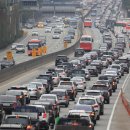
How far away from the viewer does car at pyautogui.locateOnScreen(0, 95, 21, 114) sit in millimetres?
45281

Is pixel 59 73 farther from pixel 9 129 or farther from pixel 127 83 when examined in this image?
pixel 9 129

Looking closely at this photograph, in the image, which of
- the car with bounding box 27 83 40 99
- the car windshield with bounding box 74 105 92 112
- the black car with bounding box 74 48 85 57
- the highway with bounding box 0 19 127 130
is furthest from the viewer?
the black car with bounding box 74 48 85 57

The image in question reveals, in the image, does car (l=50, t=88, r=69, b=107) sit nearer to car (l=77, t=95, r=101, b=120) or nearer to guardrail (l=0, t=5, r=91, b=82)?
car (l=77, t=95, r=101, b=120)

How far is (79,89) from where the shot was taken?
6544cm

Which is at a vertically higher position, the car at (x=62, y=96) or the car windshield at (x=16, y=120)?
the car windshield at (x=16, y=120)

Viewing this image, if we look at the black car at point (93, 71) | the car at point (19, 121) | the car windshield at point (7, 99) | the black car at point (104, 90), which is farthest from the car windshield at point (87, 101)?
the black car at point (93, 71)

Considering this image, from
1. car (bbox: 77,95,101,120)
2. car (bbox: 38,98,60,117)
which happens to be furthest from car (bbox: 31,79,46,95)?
car (bbox: 77,95,101,120)

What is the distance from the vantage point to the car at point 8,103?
149ft

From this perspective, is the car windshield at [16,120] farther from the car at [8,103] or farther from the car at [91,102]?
the car at [91,102]

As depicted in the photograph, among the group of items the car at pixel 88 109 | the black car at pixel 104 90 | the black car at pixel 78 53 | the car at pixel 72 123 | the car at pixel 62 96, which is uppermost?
the car at pixel 72 123

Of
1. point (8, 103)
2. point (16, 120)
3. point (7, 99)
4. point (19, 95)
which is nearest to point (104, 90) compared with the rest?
point (19, 95)

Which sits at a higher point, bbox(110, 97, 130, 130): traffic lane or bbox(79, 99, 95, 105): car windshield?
bbox(79, 99, 95, 105): car windshield

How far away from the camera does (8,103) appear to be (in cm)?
4562

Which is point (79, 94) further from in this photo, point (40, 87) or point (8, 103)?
point (8, 103)
